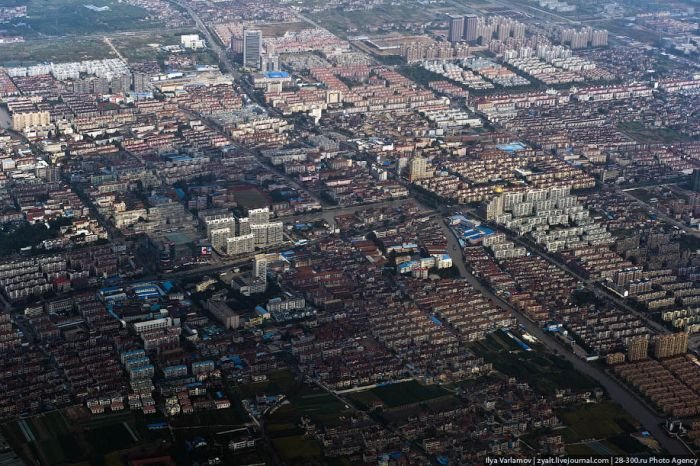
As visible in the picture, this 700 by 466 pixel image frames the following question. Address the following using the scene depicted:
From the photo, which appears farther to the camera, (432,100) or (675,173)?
(432,100)

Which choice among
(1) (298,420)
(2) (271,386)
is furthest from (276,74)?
(1) (298,420)

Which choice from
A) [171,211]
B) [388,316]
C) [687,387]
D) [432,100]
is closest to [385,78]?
[432,100]

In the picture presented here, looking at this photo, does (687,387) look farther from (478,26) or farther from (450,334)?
(478,26)

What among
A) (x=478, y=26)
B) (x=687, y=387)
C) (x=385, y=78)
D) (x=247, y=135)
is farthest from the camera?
(x=478, y=26)

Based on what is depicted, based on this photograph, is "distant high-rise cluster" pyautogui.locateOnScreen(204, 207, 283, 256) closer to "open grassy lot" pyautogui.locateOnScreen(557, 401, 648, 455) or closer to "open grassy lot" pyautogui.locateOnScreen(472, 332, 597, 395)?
"open grassy lot" pyautogui.locateOnScreen(472, 332, 597, 395)

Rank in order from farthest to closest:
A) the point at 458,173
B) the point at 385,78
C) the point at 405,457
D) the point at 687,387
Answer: the point at 385,78, the point at 458,173, the point at 687,387, the point at 405,457

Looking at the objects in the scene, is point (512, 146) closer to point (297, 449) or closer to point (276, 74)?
point (276, 74)
